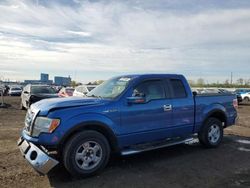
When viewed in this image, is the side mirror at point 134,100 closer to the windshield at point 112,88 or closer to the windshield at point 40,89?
the windshield at point 112,88

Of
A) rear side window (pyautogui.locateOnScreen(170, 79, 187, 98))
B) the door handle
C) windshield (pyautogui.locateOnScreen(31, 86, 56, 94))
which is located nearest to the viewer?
the door handle

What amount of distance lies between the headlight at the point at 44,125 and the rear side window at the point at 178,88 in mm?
3050

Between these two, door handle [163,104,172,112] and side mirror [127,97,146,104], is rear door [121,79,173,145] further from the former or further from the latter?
side mirror [127,97,146,104]

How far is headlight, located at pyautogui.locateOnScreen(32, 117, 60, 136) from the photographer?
5.25 metres

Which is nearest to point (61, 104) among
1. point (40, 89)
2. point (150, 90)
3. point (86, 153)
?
point (86, 153)

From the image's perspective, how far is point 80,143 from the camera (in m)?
5.44

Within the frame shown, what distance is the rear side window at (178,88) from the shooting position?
722 cm

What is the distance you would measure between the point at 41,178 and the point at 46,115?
1161mm

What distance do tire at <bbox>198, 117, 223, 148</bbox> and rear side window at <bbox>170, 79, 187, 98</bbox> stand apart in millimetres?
1143

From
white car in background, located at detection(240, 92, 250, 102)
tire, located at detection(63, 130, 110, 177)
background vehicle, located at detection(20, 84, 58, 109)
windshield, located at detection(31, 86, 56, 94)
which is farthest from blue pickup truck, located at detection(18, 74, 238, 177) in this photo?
white car in background, located at detection(240, 92, 250, 102)

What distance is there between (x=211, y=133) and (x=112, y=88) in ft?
10.1

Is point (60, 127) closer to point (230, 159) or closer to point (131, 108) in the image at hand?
point (131, 108)

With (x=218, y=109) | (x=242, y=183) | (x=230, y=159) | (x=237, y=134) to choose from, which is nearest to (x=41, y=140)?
(x=242, y=183)

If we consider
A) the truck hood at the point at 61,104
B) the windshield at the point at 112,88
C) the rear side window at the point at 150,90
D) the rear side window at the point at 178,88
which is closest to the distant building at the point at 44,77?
the windshield at the point at 112,88
